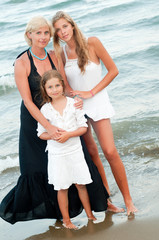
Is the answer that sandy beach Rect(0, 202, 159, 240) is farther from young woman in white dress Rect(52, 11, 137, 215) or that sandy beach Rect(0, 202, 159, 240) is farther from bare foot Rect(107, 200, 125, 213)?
young woman in white dress Rect(52, 11, 137, 215)

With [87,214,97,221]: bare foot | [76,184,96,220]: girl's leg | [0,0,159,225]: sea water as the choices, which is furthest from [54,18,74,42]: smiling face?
[0,0,159,225]: sea water

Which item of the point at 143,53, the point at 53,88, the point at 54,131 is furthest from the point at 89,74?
the point at 143,53

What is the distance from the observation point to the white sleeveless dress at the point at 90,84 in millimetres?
3309

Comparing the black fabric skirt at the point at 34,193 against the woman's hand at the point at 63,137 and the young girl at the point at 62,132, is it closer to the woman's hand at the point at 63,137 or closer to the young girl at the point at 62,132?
the young girl at the point at 62,132

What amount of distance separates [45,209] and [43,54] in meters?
1.37

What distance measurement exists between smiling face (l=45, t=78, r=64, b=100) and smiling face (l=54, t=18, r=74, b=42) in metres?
0.42

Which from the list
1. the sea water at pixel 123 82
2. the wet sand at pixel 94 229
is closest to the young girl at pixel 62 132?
the wet sand at pixel 94 229

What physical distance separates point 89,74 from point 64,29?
0.44 metres

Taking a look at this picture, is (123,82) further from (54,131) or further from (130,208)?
(54,131)

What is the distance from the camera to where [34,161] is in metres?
3.37

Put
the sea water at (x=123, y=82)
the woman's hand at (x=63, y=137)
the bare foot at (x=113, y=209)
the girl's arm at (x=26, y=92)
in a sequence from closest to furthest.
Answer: the woman's hand at (x=63, y=137), the girl's arm at (x=26, y=92), the bare foot at (x=113, y=209), the sea water at (x=123, y=82)

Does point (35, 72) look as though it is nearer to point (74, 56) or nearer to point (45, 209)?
point (74, 56)

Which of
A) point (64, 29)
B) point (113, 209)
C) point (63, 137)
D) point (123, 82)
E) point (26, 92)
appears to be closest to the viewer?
point (63, 137)

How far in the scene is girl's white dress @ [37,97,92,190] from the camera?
10.1ft
